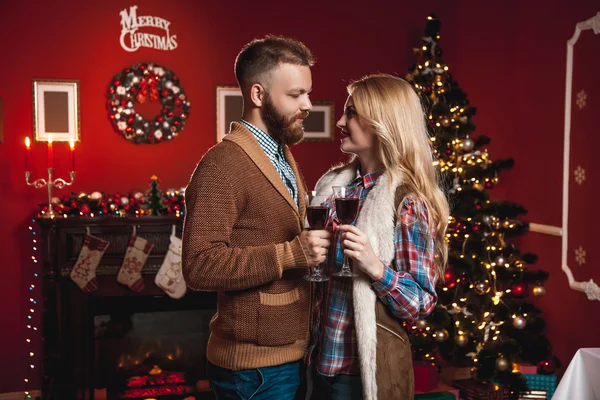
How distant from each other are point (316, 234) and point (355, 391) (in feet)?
1.73

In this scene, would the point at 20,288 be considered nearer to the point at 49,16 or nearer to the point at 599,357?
the point at 49,16

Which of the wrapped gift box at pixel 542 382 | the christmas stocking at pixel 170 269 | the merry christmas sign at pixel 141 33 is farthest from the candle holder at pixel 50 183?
the wrapped gift box at pixel 542 382

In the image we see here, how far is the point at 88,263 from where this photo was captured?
444 centimetres

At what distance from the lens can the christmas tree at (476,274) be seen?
4359mm

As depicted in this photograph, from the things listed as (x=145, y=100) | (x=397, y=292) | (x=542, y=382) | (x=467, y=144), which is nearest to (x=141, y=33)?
(x=145, y=100)

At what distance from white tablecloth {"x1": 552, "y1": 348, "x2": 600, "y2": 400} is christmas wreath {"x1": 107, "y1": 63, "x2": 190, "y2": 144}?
11.2ft

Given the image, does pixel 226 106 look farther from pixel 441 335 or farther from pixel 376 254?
pixel 376 254

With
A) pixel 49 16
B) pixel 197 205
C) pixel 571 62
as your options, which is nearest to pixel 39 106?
pixel 49 16

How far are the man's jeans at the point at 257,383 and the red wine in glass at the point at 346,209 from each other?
485mm

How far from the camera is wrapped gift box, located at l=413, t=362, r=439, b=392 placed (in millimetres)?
4539

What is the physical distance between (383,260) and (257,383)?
534mm

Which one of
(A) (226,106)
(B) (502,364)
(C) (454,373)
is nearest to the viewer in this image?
(B) (502,364)

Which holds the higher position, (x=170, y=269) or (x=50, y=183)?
(x=50, y=183)

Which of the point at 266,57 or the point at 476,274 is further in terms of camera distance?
the point at 476,274
